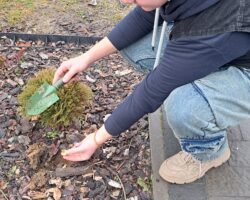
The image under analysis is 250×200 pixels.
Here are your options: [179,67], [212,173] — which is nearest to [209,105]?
[179,67]

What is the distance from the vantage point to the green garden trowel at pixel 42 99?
6.41 feet

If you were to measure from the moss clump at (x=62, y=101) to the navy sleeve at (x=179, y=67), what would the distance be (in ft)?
1.20

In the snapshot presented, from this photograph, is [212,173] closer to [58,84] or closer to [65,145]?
[65,145]

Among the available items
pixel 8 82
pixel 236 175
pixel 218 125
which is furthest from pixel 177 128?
pixel 8 82

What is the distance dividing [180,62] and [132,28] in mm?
533

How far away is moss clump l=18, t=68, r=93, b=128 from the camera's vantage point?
2009 millimetres

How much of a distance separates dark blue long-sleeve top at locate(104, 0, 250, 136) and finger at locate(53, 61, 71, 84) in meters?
0.40

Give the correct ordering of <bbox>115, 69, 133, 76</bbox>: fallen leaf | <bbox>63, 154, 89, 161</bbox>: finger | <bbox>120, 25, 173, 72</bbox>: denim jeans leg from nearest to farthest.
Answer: <bbox>63, 154, 89, 161</bbox>: finger
<bbox>120, 25, 173, 72</bbox>: denim jeans leg
<bbox>115, 69, 133, 76</bbox>: fallen leaf

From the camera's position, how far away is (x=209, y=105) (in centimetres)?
170

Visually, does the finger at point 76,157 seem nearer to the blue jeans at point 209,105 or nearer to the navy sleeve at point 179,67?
the navy sleeve at point 179,67

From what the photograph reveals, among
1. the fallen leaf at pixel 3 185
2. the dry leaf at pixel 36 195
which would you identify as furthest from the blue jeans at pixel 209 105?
the fallen leaf at pixel 3 185

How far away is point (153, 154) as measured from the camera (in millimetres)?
2125

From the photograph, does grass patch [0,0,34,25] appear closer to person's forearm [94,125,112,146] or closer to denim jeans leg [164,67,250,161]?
person's forearm [94,125,112,146]

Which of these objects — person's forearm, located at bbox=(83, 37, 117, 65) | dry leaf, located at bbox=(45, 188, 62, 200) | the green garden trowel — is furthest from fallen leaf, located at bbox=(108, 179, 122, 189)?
person's forearm, located at bbox=(83, 37, 117, 65)
